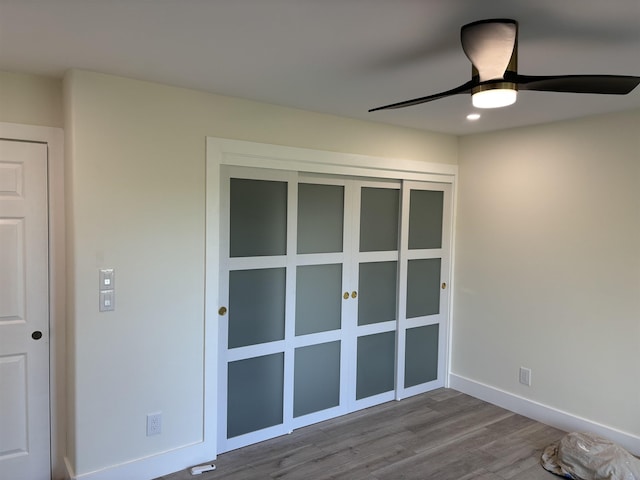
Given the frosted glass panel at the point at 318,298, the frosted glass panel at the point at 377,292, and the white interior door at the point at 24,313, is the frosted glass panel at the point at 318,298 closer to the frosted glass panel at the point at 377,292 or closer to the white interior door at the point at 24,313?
the frosted glass panel at the point at 377,292

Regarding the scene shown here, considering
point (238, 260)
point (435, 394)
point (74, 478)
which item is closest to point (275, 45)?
point (238, 260)

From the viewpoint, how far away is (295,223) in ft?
11.0

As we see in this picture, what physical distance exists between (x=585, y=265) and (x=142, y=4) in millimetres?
3312

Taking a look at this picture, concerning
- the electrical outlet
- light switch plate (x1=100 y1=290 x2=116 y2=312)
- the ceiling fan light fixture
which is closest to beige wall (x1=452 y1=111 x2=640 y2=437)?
the ceiling fan light fixture

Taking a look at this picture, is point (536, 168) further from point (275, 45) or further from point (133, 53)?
point (133, 53)

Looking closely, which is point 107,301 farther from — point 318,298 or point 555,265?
point 555,265

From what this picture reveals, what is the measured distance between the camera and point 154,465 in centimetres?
277

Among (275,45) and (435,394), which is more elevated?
(275,45)

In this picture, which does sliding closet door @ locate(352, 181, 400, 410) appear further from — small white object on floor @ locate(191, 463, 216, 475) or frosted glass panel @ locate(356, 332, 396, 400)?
small white object on floor @ locate(191, 463, 216, 475)

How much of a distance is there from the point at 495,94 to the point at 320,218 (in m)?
2.01

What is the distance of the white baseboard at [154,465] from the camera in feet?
8.55

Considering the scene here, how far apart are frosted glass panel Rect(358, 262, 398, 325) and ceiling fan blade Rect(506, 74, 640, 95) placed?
7.52 ft

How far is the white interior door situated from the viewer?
2.58m

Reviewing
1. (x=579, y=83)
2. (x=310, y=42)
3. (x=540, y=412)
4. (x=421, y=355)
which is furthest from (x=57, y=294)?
(x=540, y=412)
